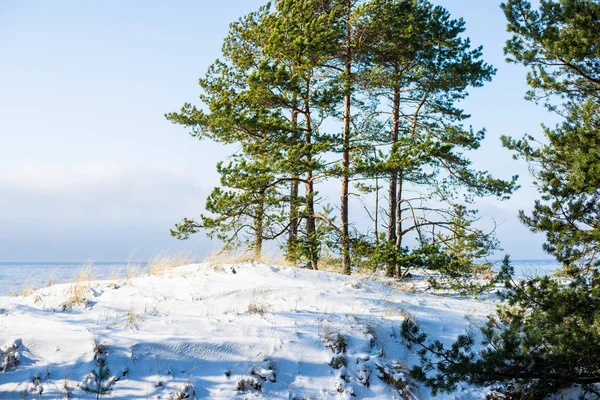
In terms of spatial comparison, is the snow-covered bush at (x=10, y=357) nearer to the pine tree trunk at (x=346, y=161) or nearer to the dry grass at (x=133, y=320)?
the dry grass at (x=133, y=320)

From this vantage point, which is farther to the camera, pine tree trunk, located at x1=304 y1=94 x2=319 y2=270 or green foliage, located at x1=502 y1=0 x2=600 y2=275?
pine tree trunk, located at x1=304 y1=94 x2=319 y2=270

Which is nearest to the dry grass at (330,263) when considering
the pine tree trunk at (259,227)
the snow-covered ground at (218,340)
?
the pine tree trunk at (259,227)

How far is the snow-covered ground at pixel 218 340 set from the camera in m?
4.87

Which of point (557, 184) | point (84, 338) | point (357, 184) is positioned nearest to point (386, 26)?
point (357, 184)

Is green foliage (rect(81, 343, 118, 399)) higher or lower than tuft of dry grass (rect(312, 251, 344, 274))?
lower

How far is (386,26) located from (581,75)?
587 cm

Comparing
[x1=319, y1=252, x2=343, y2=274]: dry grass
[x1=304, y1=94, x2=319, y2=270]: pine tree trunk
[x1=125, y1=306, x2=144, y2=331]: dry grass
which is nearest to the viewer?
[x1=125, y1=306, x2=144, y2=331]: dry grass

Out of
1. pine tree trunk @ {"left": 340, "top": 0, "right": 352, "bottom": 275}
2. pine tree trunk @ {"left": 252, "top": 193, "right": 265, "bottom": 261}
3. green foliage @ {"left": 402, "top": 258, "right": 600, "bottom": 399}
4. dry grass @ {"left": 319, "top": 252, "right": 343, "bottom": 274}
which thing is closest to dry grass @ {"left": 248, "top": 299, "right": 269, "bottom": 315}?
green foliage @ {"left": 402, "top": 258, "right": 600, "bottom": 399}

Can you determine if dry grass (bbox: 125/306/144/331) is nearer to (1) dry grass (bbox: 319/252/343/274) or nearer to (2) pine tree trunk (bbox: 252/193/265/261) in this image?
(2) pine tree trunk (bbox: 252/193/265/261)

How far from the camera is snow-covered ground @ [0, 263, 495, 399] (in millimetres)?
4871

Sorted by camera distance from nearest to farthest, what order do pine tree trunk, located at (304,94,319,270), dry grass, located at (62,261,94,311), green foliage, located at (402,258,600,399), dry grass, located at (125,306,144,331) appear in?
green foliage, located at (402,258,600,399) → dry grass, located at (125,306,144,331) → dry grass, located at (62,261,94,311) → pine tree trunk, located at (304,94,319,270)

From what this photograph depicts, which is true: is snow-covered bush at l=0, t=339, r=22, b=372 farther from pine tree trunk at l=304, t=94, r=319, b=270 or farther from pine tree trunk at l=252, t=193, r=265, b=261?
pine tree trunk at l=304, t=94, r=319, b=270

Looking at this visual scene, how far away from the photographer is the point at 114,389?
4.68m

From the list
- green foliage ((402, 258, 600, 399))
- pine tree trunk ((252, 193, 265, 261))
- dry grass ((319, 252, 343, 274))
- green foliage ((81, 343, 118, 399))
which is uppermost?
pine tree trunk ((252, 193, 265, 261))
